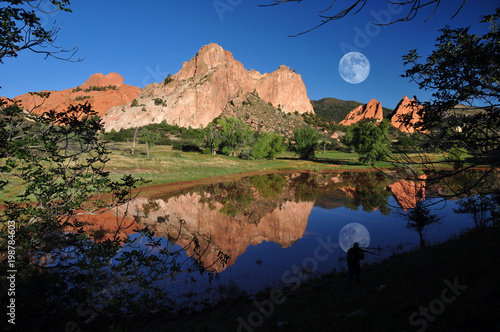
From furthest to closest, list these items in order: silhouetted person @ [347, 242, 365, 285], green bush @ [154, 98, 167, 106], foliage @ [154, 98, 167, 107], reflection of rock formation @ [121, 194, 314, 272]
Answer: foliage @ [154, 98, 167, 107], green bush @ [154, 98, 167, 106], reflection of rock formation @ [121, 194, 314, 272], silhouetted person @ [347, 242, 365, 285]

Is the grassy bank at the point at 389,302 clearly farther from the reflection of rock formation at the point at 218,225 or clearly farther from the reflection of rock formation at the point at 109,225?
the reflection of rock formation at the point at 109,225

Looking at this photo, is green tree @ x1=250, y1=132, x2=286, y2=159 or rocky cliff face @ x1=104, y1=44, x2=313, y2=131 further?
rocky cliff face @ x1=104, y1=44, x2=313, y2=131

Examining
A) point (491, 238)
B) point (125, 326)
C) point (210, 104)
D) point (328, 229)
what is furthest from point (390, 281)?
point (210, 104)

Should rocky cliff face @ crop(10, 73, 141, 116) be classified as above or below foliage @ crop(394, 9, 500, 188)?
above

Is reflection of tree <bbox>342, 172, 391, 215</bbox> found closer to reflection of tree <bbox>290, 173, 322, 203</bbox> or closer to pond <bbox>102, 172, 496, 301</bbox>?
pond <bbox>102, 172, 496, 301</bbox>

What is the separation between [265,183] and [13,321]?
3321cm

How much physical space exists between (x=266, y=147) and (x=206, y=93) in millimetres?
79559

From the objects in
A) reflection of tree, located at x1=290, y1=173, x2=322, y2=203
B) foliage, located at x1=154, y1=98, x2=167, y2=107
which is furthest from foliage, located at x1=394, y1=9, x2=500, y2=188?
foliage, located at x1=154, y1=98, x2=167, y2=107

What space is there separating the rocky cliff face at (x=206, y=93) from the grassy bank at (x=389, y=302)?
10096 centimetres

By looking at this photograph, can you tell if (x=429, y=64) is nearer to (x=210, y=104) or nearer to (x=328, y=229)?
(x=328, y=229)

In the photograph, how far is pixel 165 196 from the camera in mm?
27156

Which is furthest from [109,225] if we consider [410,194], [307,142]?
[307,142]

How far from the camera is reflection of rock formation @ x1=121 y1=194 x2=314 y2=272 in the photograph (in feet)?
48.9

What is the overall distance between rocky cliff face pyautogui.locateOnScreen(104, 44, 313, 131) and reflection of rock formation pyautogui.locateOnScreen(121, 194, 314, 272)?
86464 mm
